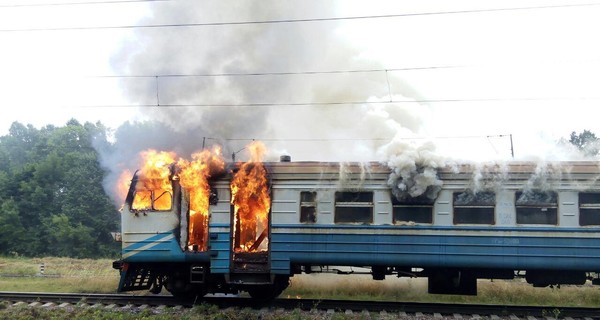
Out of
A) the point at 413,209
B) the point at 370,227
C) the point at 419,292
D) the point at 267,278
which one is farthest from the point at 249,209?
the point at 419,292

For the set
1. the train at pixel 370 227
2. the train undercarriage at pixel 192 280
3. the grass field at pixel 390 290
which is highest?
the train at pixel 370 227

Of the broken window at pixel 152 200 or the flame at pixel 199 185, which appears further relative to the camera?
the broken window at pixel 152 200

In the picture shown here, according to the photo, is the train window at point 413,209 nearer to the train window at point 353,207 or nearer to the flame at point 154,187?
the train window at point 353,207

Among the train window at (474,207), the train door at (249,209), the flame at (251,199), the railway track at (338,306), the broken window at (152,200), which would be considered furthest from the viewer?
the broken window at (152,200)

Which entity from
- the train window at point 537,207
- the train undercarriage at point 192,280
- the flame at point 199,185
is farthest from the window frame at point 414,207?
the flame at point 199,185

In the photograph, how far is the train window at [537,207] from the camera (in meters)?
12.4

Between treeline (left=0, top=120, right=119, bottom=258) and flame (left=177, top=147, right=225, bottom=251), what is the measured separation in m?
36.6

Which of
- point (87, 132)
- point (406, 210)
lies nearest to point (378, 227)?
point (406, 210)

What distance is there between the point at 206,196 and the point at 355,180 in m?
3.89

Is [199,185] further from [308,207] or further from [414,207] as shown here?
[414,207]

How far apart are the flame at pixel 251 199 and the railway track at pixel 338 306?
168cm

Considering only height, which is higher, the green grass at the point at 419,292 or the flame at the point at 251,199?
the flame at the point at 251,199

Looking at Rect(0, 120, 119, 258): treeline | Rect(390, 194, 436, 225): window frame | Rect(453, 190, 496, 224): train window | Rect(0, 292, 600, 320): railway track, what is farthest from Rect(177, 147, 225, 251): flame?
Rect(0, 120, 119, 258): treeline

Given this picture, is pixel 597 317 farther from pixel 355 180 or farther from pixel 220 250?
pixel 220 250
